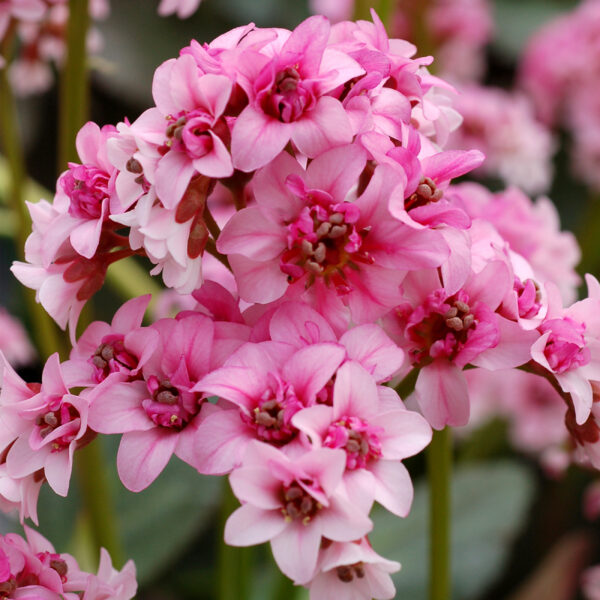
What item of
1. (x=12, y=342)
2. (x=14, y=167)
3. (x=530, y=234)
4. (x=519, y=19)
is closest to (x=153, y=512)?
(x=12, y=342)

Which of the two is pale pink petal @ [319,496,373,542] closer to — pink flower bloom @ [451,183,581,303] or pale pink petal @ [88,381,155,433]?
pale pink petal @ [88,381,155,433]

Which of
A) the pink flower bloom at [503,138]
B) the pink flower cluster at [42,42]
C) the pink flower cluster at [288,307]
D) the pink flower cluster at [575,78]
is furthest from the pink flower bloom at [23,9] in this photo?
the pink flower cluster at [575,78]

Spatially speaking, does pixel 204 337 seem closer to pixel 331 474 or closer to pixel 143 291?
pixel 331 474

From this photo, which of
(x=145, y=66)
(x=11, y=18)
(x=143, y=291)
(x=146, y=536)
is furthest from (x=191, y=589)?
(x=145, y=66)

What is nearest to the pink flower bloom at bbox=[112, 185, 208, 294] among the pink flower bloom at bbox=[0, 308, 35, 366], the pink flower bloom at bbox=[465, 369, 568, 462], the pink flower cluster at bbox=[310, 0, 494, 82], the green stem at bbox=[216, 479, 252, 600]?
the green stem at bbox=[216, 479, 252, 600]

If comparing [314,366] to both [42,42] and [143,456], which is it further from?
[42,42]
